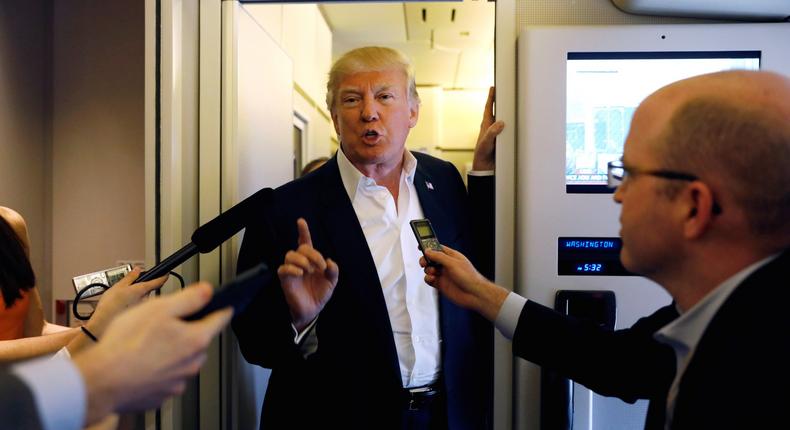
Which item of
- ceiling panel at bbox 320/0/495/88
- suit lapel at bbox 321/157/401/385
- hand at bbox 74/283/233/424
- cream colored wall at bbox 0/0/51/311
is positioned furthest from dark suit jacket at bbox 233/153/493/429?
ceiling panel at bbox 320/0/495/88

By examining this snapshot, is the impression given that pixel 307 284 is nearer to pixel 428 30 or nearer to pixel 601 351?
pixel 601 351

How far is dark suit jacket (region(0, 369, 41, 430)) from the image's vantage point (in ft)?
2.54

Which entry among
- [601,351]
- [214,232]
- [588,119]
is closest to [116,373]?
[214,232]

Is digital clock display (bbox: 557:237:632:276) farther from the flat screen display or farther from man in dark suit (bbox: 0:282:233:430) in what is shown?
man in dark suit (bbox: 0:282:233:430)

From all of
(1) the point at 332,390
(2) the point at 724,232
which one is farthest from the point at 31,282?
(2) the point at 724,232

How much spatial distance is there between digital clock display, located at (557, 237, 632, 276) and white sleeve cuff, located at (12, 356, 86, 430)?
4.29 ft

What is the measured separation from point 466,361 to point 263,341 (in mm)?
650

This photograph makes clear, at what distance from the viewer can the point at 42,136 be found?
244cm

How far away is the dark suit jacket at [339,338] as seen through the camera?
170 cm

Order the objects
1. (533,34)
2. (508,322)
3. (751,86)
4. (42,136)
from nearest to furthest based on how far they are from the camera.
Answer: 1. (751,86)
2. (508,322)
3. (533,34)
4. (42,136)

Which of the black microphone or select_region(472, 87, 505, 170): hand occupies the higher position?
select_region(472, 87, 505, 170): hand

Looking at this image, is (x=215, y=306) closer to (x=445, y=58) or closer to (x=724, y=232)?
(x=724, y=232)

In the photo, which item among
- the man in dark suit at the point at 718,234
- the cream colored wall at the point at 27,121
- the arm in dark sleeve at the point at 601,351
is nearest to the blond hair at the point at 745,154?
the man in dark suit at the point at 718,234

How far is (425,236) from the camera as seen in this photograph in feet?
5.43
